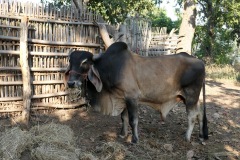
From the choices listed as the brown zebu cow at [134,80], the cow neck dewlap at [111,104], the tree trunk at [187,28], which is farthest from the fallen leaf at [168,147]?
the tree trunk at [187,28]

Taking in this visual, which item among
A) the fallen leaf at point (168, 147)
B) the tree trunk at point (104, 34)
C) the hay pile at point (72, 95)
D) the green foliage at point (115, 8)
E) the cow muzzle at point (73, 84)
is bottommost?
the fallen leaf at point (168, 147)

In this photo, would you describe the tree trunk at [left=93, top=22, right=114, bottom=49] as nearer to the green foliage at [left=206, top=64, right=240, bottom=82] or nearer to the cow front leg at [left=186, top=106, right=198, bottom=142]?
the cow front leg at [left=186, top=106, right=198, bottom=142]

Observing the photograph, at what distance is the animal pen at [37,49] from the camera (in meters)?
5.94

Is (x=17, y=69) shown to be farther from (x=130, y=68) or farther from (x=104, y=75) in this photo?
(x=130, y=68)

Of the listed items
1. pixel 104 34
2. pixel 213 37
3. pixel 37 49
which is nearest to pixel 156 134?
pixel 104 34

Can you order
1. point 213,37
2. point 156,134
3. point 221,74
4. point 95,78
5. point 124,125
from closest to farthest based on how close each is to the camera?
point 95,78
point 124,125
point 156,134
point 221,74
point 213,37

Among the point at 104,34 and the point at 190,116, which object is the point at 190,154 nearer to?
the point at 190,116

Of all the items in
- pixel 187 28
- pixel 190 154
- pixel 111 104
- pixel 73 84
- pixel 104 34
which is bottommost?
pixel 190 154

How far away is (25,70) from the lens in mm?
5934

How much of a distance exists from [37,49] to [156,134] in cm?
283

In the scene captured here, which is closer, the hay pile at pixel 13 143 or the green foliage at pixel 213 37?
the hay pile at pixel 13 143

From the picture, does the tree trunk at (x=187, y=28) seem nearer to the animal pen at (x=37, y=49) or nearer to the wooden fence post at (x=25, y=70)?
the animal pen at (x=37, y=49)

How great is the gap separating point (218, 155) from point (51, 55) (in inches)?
143

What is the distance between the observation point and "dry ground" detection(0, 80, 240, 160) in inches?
202
